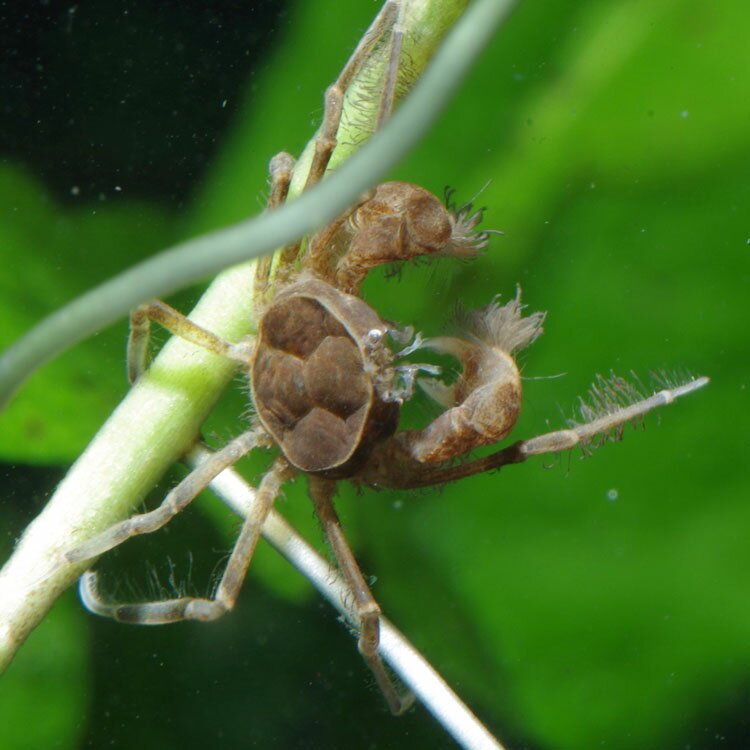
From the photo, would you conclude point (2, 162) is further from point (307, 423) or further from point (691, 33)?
point (691, 33)

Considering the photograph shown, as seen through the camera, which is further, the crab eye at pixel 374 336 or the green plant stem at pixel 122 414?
the crab eye at pixel 374 336

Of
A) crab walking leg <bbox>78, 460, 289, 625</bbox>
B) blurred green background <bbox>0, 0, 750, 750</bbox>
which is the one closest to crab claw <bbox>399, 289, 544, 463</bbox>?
blurred green background <bbox>0, 0, 750, 750</bbox>

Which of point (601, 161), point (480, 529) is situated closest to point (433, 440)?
point (480, 529)

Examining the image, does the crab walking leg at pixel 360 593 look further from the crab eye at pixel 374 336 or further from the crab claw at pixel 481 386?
the crab eye at pixel 374 336

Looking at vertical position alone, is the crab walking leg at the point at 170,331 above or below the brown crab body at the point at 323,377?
above

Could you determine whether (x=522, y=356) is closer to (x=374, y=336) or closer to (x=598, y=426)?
(x=598, y=426)

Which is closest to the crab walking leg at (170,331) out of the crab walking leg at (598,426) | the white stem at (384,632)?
the white stem at (384,632)

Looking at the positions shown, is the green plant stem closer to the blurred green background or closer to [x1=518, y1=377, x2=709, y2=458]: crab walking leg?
the blurred green background

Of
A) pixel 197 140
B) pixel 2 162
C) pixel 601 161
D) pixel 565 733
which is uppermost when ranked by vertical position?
pixel 2 162

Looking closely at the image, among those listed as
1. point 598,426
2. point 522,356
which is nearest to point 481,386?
point 522,356

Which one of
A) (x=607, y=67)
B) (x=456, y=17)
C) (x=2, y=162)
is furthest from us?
(x=2, y=162)
